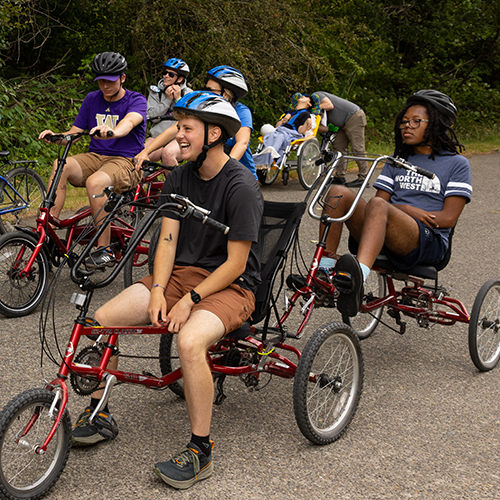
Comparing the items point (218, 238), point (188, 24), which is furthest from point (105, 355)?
point (188, 24)

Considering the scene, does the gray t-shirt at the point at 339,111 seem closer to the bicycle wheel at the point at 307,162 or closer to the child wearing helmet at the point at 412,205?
the bicycle wheel at the point at 307,162

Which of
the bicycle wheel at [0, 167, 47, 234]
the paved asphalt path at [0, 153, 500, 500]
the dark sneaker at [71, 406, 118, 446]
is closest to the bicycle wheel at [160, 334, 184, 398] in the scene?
the paved asphalt path at [0, 153, 500, 500]

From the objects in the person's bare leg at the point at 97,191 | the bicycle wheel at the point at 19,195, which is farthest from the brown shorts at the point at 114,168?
the bicycle wheel at the point at 19,195

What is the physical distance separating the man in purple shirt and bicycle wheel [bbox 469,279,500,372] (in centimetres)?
265

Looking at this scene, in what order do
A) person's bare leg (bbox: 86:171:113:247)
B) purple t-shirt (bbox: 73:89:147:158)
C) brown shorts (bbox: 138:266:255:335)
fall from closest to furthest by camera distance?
brown shorts (bbox: 138:266:255:335) → person's bare leg (bbox: 86:171:113:247) → purple t-shirt (bbox: 73:89:147:158)

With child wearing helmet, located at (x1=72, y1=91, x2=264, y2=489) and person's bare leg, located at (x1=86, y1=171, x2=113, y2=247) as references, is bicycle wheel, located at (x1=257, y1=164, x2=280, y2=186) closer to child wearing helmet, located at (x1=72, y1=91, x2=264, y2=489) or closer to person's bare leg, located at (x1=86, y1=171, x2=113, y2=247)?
person's bare leg, located at (x1=86, y1=171, x2=113, y2=247)

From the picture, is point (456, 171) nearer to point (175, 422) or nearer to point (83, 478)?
point (175, 422)

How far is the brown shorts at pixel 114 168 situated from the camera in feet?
18.0

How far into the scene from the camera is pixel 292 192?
416 inches

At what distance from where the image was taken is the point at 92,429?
3.16 m

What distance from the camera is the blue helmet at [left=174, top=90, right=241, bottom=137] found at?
3.13 m

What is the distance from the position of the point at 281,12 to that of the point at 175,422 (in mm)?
10149

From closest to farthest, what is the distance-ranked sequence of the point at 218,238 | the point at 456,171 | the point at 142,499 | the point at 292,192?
the point at 142,499
the point at 218,238
the point at 456,171
the point at 292,192

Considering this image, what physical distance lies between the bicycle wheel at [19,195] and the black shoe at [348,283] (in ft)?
14.0
